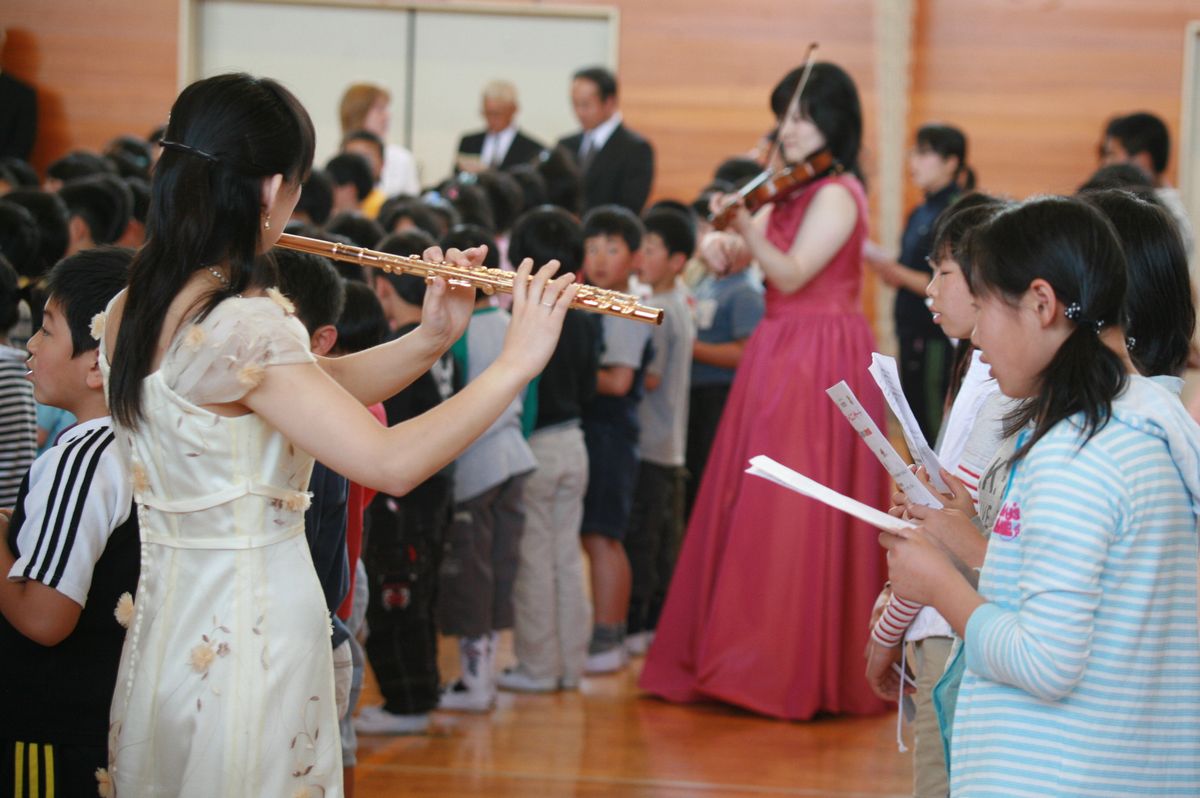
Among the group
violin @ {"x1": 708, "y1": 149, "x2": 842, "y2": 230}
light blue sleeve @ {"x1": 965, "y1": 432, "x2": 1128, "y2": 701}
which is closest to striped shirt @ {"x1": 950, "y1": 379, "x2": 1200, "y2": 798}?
light blue sleeve @ {"x1": 965, "y1": 432, "x2": 1128, "y2": 701}

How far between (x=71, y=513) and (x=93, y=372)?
0.86 feet

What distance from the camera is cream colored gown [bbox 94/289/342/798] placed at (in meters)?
1.77

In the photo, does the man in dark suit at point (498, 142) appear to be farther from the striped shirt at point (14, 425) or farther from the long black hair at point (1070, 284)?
the long black hair at point (1070, 284)

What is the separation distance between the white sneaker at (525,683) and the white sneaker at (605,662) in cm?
23

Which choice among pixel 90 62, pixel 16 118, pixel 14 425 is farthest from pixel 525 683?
pixel 90 62

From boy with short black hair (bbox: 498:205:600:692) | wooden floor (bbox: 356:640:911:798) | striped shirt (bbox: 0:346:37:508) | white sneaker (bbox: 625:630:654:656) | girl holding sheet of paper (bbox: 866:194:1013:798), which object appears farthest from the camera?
white sneaker (bbox: 625:630:654:656)

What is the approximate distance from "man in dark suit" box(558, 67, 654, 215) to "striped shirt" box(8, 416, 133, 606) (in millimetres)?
5504

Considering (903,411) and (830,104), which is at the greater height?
(830,104)

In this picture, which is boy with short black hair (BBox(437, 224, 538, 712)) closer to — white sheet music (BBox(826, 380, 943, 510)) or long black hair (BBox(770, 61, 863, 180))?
long black hair (BBox(770, 61, 863, 180))

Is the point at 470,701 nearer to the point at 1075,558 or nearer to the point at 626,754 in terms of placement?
the point at 626,754

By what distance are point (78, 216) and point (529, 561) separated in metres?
1.68

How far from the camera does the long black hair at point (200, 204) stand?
5.93 ft

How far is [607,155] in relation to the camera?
7547mm

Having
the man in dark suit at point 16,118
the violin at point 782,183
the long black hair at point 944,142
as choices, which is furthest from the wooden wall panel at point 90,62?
the violin at point 782,183
